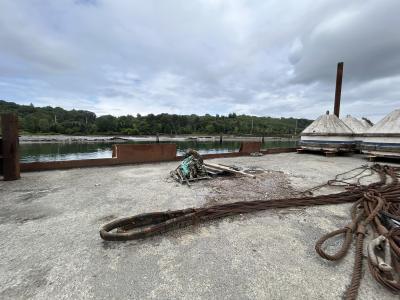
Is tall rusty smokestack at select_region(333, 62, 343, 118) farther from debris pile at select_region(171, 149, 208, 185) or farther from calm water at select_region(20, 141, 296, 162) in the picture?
debris pile at select_region(171, 149, 208, 185)

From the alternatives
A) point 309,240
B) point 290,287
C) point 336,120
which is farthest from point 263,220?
point 336,120

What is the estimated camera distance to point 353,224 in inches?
106

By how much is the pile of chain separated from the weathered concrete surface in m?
0.10

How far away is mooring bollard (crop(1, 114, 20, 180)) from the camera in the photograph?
4.84m

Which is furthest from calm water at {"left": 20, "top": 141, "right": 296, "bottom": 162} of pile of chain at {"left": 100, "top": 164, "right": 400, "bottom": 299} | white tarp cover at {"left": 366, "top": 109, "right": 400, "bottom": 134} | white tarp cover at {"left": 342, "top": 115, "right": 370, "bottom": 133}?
pile of chain at {"left": 100, "top": 164, "right": 400, "bottom": 299}

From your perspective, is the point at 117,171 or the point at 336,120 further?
the point at 336,120

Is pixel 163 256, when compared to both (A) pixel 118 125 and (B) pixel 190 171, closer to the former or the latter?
(B) pixel 190 171

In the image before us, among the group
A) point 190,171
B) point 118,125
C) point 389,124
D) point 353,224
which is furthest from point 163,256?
point 118,125

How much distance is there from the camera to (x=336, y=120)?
11.8m

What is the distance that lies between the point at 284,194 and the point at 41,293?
4.08 m

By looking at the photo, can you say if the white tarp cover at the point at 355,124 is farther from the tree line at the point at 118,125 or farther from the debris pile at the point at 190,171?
the tree line at the point at 118,125

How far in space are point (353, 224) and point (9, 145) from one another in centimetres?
710

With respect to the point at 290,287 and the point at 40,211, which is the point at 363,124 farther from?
the point at 40,211

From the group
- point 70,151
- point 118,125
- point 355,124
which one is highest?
point 118,125
